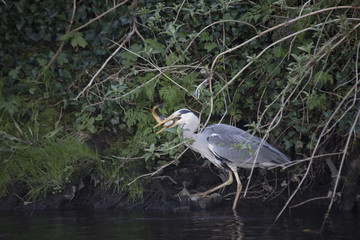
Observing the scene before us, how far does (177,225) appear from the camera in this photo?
5059 mm

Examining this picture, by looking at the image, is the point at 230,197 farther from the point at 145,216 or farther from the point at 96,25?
the point at 96,25

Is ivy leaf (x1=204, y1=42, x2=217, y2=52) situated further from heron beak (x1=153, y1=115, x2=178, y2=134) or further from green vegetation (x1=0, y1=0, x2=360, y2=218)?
heron beak (x1=153, y1=115, x2=178, y2=134)

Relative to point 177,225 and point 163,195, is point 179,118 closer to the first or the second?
point 163,195

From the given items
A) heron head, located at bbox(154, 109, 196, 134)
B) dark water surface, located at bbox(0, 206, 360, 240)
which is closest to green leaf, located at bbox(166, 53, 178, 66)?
heron head, located at bbox(154, 109, 196, 134)

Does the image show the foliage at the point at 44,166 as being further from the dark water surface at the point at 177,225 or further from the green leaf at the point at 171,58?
the green leaf at the point at 171,58

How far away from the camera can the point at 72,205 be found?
630 centimetres

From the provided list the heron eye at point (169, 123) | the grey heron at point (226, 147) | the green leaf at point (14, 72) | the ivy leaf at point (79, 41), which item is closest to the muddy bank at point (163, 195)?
the grey heron at point (226, 147)

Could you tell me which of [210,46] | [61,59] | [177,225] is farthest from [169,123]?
[61,59]

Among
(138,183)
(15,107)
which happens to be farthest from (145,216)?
(15,107)

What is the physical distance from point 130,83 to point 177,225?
2.23 m

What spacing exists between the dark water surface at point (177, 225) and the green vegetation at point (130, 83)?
679 mm

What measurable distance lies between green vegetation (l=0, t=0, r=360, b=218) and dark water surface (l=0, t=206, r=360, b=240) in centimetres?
68

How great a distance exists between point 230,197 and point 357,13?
2.66 meters

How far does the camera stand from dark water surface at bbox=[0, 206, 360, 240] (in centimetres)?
458
